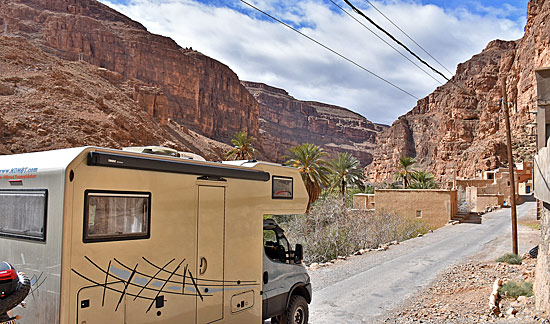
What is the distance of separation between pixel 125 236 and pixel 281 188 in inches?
127

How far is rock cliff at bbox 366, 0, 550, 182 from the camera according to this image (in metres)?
80.5

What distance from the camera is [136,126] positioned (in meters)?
53.5

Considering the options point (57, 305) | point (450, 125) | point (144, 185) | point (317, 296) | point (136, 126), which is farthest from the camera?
point (450, 125)

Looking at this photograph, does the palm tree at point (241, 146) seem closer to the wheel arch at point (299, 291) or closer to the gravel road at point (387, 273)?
the gravel road at point (387, 273)

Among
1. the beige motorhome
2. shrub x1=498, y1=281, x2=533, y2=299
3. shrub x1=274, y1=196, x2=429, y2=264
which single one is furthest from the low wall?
the beige motorhome

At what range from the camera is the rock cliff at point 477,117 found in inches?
3169

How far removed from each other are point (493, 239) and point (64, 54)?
107 metres

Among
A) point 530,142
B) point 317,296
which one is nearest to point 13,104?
point 317,296

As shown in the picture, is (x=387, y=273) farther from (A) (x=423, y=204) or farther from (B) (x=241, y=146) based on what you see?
(B) (x=241, y=146)

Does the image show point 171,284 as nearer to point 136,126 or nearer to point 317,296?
point 317,296

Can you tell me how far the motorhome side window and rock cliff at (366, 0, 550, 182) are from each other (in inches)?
1756

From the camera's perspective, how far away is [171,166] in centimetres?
495

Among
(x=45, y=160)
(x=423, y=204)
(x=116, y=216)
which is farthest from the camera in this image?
(x=423, y=204)

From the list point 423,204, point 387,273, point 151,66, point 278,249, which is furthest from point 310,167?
point 151,66
